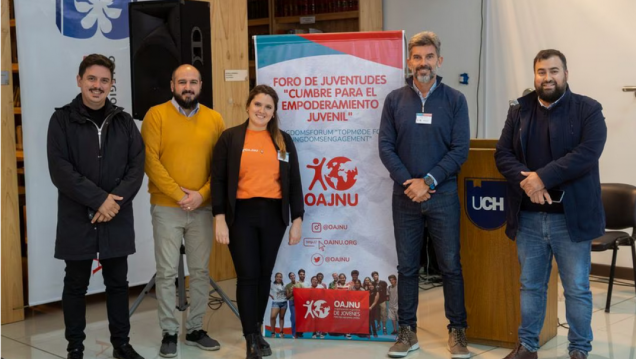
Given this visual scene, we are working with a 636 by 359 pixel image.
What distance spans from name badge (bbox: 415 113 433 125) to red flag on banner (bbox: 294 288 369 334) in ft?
3.53

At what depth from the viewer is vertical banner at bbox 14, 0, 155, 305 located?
4.76 m

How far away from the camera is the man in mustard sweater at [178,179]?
13.0ft

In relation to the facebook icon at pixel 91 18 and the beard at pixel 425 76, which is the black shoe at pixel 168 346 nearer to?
the beard at pixel 425 76

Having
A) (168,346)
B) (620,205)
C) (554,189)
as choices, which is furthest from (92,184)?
(620,205)

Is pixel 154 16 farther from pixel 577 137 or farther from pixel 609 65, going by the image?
pixel 609 65

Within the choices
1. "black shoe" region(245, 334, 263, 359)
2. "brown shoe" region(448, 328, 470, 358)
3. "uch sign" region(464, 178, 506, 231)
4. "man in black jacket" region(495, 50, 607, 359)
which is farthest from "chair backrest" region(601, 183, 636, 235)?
"black shoe" region(245, 334, 263, 359)

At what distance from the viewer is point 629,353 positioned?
4.02 meters

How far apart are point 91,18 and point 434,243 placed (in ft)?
9.53

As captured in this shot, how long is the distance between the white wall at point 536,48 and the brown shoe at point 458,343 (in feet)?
8.02

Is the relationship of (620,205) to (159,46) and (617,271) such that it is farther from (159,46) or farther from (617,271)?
(159,46)

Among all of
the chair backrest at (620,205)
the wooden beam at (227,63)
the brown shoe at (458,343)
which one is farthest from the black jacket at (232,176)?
the chair backrest at (620,205)

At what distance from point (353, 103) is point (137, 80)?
132cm

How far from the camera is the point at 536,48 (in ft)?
20.4

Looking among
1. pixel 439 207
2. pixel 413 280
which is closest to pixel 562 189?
pixel 439 207
